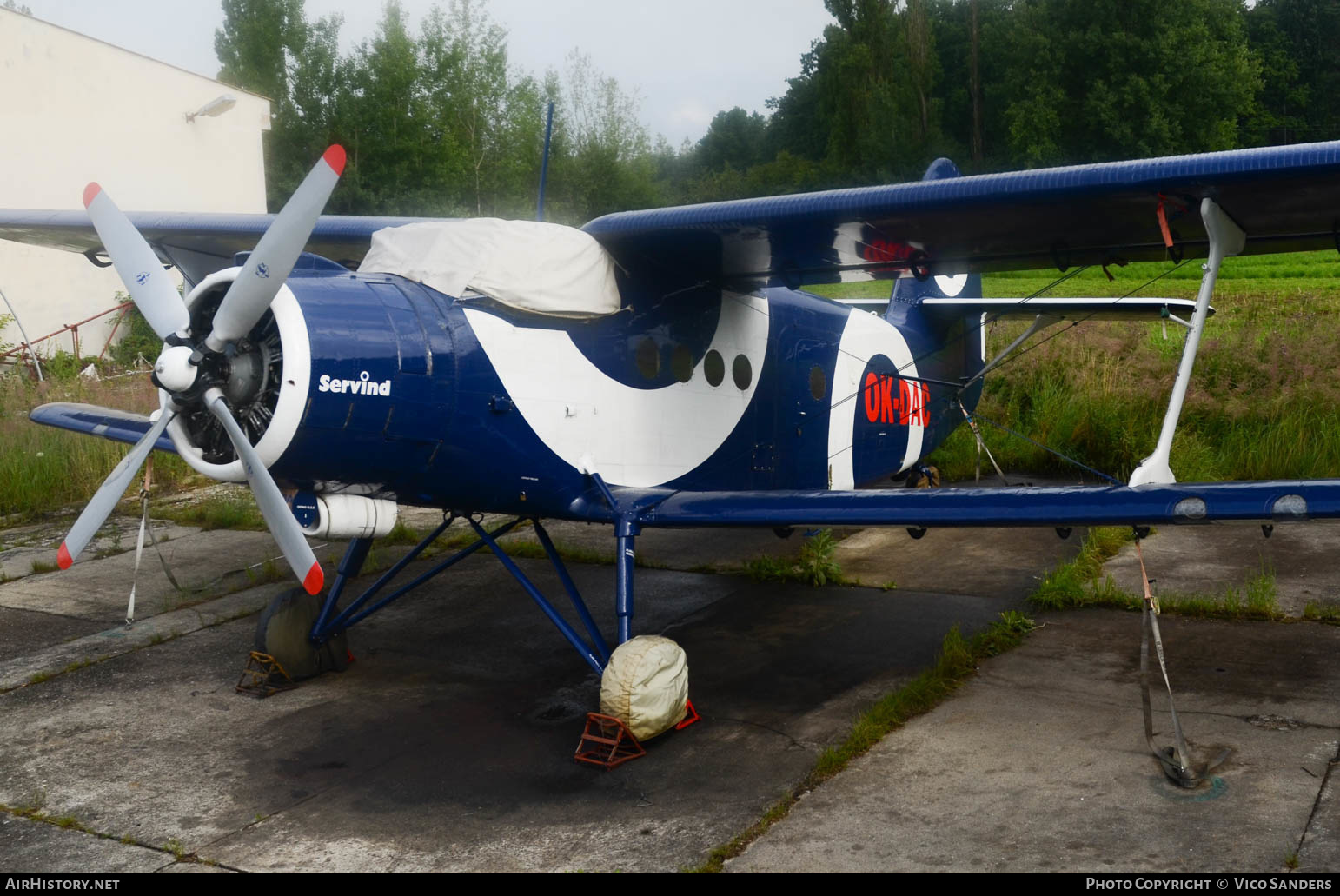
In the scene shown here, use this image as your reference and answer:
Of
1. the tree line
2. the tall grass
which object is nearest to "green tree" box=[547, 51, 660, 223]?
the tree line

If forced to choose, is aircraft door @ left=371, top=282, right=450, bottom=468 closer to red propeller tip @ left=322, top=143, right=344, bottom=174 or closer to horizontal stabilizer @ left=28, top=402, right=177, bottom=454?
red propeller tip @ left=322, top=143, right=344, bottom=174

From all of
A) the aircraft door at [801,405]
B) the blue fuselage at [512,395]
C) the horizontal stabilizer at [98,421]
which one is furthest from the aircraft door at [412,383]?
the aircraft door at [801,405]

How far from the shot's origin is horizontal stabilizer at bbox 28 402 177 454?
7023 mm

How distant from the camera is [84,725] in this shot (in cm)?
554

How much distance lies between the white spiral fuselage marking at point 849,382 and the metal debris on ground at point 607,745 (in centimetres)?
333

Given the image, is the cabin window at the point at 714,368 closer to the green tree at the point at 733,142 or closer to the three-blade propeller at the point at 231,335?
the three-blade propeller at the point at 231,335

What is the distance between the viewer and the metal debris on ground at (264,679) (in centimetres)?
598

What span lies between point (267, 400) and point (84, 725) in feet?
7.09

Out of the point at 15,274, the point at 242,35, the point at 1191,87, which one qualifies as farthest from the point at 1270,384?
the point at 242,35

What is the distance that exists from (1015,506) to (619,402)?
7.04ft

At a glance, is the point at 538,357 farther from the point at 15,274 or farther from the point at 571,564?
the point at 15,274

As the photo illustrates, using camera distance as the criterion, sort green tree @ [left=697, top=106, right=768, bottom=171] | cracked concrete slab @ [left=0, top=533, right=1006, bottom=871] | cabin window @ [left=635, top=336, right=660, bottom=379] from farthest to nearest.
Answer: green tree @ [left=697, top=106, right=768, bottom=171], cabin window @ [left=635, top=336, right=660, bottom=379], cracked concrete slab @ [left=0, top=533, right=1006, bottom=871]

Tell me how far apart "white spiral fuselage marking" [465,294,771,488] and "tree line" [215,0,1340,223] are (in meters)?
35.0
